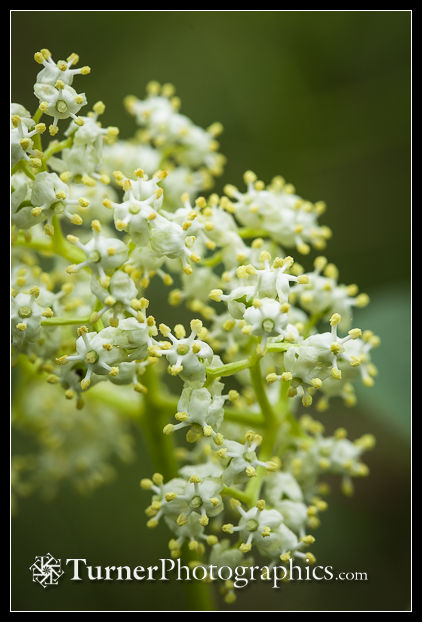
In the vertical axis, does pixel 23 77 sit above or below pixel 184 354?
above

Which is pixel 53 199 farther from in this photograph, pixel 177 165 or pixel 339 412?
pixel 339 412

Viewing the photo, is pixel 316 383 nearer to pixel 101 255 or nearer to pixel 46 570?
pixel 101 255

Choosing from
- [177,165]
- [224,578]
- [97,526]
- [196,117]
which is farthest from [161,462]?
[196,117]

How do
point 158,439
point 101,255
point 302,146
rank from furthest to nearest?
point 302,146
point 158,439
point 101,255

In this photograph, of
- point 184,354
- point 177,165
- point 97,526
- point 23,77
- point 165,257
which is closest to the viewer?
point 184,354

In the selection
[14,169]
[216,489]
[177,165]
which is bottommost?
[216,489]

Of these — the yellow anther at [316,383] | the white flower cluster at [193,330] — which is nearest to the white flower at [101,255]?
the white flower cluster at [193,330]

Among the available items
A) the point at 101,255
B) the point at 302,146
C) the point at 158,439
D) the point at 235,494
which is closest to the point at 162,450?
the point at 158,439
